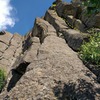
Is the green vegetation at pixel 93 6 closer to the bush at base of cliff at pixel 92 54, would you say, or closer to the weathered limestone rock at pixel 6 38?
the bush at base of cliff at pixel 92 54

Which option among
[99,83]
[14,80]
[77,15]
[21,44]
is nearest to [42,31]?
[77,15]

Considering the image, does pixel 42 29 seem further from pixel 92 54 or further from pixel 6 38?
pixel 92 54

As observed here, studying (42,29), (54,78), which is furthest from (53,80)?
(42,29)

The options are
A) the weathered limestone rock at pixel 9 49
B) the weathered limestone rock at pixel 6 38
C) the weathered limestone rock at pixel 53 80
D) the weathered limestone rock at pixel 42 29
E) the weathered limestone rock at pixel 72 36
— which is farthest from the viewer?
the weathered limestone rock at pixel 6 38

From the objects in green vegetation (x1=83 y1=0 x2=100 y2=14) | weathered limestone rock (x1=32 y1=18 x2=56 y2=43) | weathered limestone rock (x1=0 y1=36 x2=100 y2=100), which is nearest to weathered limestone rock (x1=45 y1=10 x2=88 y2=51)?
weathered limestone rock (x1=32 y1=18 x2=56 y2=43)

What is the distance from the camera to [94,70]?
1795 centimetres

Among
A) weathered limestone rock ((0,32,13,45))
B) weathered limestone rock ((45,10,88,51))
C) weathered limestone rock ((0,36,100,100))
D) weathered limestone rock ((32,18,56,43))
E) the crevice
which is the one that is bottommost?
weathered limestone rock ((0,36,100,100))

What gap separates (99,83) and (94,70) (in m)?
2.38

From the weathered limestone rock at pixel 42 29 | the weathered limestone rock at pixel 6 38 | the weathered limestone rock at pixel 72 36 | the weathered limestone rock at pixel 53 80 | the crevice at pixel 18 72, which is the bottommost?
the weathered limestone rock at pixel 53 80

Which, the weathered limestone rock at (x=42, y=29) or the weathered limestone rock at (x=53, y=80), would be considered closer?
the weathered limestone rock at (x=53, y=80)

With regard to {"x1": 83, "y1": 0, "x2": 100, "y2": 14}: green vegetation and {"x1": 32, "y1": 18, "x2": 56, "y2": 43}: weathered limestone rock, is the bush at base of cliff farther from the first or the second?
{"x1": 32, "y1": 18, "x2": 56, "y2": 43}: weathered limestone rock

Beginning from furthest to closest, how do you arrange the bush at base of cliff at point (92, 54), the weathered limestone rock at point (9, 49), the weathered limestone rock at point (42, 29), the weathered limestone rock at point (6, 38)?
1. the weathered limestone rock at point (6, 38)
2. the weathered limestone rock at point (9, 49)
3. the weathered limestone rock at point (42, 29)
4. the bush at base of cliff at point (92, 54)

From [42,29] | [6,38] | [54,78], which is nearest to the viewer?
[54,78]

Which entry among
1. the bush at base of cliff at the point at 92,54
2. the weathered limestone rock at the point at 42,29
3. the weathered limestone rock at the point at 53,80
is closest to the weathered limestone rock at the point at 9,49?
the weathered limestone rock at the point at 42,29
